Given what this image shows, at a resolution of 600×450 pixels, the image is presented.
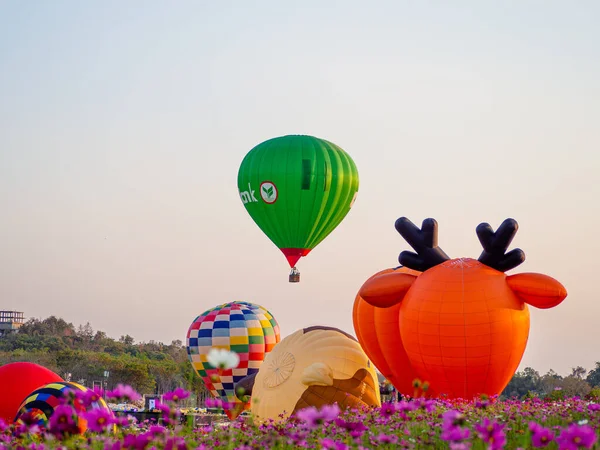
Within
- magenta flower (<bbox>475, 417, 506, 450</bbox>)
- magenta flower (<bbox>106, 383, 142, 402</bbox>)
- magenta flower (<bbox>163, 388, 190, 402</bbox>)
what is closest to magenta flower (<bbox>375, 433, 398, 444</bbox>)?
magenta flower (<bbox>475, 417, 506, 450</bbox>)

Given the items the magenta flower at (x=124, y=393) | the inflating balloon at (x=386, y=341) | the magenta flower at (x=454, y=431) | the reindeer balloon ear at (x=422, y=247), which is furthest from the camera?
the inflating balloon at (x=386, y=341)

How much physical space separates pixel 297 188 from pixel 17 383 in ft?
41.8

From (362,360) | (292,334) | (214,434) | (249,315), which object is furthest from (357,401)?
(249,315)

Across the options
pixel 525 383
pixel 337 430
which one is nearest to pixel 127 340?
pixel 525 383

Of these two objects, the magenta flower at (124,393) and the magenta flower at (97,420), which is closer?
the magenta flower at (97,420)

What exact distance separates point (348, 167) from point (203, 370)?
10.5 metres

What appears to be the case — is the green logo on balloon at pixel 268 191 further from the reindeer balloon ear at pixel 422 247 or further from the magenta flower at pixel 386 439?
the magenta flower at pixel 386 439

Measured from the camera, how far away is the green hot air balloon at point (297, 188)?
1222 inches

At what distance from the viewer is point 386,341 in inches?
761

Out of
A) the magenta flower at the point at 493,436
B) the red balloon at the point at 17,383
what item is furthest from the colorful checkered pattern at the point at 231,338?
the magenta flower at the point at 493,436

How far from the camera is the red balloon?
2073cm

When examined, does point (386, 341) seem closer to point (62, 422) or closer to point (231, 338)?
point (62, 422)

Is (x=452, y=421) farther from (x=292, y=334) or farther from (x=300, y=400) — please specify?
(x=292, y=334)

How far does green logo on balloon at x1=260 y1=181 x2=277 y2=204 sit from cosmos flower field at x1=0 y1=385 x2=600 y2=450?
1858 cm
